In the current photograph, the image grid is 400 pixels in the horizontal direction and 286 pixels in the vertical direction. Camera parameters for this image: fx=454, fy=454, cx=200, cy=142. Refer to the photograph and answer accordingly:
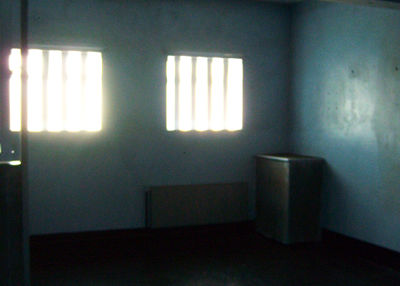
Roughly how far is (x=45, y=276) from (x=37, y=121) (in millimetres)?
1617

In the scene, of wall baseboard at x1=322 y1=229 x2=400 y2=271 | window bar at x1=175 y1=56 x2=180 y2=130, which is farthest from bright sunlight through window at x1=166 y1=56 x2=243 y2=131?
wall baseboard at x1=322 y1=229 x2=400 y2=271

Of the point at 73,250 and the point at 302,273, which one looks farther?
the point at 73,250

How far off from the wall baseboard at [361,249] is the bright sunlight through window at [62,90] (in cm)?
272

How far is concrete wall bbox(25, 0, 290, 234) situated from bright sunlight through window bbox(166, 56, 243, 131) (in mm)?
100

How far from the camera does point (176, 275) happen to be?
12.5 feet

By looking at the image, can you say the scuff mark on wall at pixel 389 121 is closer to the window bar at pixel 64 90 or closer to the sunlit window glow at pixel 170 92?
the sunlit window glow at pixel 170 92

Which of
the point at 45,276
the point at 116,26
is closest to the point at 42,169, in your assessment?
the point at 45,276

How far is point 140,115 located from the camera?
495 cm

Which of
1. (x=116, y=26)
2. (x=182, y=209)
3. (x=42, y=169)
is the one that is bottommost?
(x=182, y=209)

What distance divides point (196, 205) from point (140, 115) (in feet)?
3.87

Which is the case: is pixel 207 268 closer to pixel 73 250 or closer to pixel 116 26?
pixel 73 250

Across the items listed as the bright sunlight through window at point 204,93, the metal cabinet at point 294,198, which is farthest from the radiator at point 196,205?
the bright sunlight through window at point 204,93

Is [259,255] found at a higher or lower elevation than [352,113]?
lower

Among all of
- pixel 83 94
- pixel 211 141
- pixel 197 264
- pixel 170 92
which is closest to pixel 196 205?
pixel 211 141
